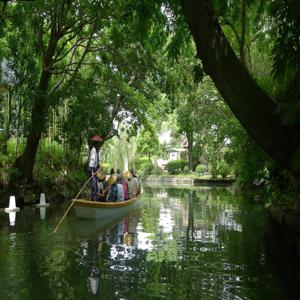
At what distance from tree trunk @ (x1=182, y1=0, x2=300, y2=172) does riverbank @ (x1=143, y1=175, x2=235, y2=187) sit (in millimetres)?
39689

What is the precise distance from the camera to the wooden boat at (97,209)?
1657 cm

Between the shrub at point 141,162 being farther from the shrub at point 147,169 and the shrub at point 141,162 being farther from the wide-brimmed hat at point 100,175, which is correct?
the wide-brimmed hat at point 100,175

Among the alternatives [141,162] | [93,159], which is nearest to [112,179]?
[93,159]

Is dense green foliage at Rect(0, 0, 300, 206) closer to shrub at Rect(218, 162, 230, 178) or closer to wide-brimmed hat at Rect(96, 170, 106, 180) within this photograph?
wide-brimmed hat at Rect(96, 170, 106, 180)

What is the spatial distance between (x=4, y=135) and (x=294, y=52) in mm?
18627

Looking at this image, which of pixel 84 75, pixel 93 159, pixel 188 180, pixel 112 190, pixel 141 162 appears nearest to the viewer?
pixel 93 159

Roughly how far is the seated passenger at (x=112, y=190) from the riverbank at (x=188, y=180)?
28.2 meters

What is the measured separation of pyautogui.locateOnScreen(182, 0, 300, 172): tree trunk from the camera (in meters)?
6.95

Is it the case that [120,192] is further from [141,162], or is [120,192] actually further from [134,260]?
[141,162]

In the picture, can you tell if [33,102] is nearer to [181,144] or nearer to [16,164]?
[16,164]

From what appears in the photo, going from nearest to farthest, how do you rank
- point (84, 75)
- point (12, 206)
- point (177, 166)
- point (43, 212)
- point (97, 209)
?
point (97, 209)
point (12, 206)
point (43, 212)
point (84, 75)
point (177, 166)

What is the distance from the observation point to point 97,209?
1691 cm

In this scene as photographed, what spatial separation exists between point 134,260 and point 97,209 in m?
6.83

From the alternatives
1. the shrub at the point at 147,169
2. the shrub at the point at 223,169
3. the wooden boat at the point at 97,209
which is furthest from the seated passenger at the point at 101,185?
the shrub at the point at 147,169
